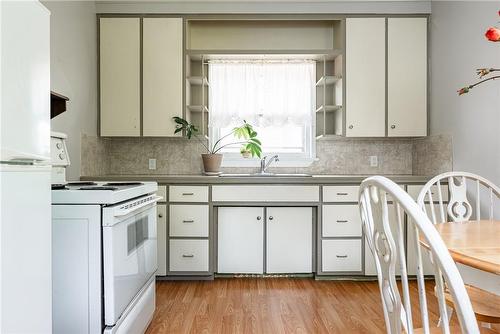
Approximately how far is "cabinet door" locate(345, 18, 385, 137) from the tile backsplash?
360 mm

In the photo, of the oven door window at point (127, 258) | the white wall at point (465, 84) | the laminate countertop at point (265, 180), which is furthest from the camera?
the laminate countertop at point (265, 180)

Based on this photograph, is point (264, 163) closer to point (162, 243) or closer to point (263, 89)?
point (263, 89)

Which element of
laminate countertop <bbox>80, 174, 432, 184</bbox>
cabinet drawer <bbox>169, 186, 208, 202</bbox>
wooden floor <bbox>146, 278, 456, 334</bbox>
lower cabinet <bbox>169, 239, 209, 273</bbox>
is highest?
laminate countertop <bbox>80, 174, 432, 184</bbox>

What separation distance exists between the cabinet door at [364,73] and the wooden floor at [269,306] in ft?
4.60

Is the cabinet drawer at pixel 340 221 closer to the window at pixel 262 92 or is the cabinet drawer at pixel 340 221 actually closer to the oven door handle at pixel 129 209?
the window at pixel 262 92

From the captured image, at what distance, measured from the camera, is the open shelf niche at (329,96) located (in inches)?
137

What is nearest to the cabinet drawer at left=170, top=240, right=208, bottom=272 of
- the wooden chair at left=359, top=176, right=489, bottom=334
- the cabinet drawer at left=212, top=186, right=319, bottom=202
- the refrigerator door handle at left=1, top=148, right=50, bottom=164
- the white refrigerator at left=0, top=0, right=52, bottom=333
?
the cabinet drawer at left=212, top=186, right=319, bottom=202

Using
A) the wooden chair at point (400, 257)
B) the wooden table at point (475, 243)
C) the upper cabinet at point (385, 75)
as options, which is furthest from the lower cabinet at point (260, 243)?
the wooden chair at point (400, 257)

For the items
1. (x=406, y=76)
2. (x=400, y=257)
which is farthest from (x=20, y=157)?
(x=406, y=76)

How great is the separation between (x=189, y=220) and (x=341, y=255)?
4.30ft

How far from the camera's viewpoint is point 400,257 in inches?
32.6

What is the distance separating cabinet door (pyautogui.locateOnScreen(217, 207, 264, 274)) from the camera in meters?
3.20

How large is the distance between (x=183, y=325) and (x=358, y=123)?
2.25m

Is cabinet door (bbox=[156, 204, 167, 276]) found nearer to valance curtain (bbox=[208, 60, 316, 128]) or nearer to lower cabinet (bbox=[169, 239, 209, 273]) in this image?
lower cabinet (bbox=[169, 239, 209, 273])
